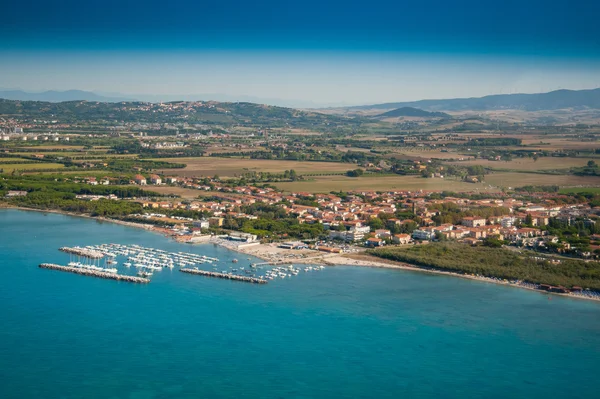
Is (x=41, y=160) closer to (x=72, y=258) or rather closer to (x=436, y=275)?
(x=72, y=258)

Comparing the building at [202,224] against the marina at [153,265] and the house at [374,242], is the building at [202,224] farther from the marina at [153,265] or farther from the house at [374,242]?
the house at [374,242]

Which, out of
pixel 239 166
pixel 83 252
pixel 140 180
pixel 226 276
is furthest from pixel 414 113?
pixel 226 276

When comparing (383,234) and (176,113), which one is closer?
(383,234)

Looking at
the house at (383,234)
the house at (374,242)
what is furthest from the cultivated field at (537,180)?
the house at (374,242)

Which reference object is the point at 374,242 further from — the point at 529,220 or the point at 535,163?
the point at 535,163

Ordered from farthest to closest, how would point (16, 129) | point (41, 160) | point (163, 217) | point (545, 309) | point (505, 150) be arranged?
point (16, 129) < point (41, 160) < point (505, 150) < point (163, 217) < point (545, 309)

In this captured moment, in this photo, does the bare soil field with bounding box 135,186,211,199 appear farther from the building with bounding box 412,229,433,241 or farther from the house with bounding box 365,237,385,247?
the building with bounding box 412,229,433,241

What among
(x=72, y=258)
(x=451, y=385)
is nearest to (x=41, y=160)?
(x=72, y=258)
